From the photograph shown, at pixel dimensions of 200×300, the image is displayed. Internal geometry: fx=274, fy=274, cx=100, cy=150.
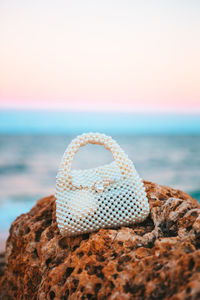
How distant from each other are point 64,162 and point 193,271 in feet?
3.65

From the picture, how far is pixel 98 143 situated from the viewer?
6.72ft

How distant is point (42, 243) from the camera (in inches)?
85.9

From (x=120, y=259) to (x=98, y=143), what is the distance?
0.82 m

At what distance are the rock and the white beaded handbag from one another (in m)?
0.09

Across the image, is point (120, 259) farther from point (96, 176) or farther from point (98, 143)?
point (98, 143)

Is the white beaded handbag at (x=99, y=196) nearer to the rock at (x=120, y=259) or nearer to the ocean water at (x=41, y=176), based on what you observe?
the rock at (x=120, y=259)

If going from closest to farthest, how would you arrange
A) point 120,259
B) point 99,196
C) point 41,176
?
point 120,259, point 99,196, point 41,176

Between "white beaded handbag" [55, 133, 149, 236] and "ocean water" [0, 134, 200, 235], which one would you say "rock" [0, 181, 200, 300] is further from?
"ocean water" [0, 134, 200, 235]

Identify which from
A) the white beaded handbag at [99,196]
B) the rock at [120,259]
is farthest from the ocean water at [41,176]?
the white beaded handbag at [99,196]

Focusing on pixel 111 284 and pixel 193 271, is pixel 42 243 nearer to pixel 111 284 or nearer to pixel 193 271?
pixel 111 284

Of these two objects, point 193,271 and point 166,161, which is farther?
point 166,161

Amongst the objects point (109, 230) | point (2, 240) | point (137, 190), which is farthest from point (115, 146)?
point (2, 240)

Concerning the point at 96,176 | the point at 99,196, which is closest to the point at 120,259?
the point at 99,196

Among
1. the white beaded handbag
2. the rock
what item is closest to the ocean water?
the rock
